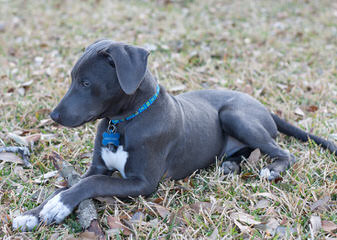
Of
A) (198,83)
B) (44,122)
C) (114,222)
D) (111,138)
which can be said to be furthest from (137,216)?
(198,83)

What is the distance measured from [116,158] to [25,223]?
846 mm

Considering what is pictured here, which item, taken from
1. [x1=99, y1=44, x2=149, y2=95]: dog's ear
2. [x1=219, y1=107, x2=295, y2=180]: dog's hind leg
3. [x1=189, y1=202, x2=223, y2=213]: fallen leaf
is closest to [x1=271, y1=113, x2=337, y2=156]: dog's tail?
[x1=219, y1=107, x2=295, y2=180]: dog's hind leg

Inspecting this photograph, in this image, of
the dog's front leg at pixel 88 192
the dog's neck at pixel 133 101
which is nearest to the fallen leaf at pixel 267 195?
the dog's front leg at pixel 88 192

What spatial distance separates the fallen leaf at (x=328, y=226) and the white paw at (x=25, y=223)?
2104 mm

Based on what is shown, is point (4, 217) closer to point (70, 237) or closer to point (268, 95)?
point (70, 237)

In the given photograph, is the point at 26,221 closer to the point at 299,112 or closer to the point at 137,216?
the point at 137,216

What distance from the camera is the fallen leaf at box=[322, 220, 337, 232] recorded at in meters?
2.87

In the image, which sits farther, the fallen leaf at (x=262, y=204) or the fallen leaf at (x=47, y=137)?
the fallen leaf at (x=47, y=137)

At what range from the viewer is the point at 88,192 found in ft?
9.53

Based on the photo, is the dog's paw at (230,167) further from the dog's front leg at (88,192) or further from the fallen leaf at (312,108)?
the fallen leaf at (312,108)

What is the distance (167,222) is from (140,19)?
6213 mm

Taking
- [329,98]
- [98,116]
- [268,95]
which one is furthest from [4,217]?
[329,98]

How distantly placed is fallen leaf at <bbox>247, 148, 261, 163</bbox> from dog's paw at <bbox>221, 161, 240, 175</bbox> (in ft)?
0.47

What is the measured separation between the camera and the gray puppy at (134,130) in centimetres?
288
